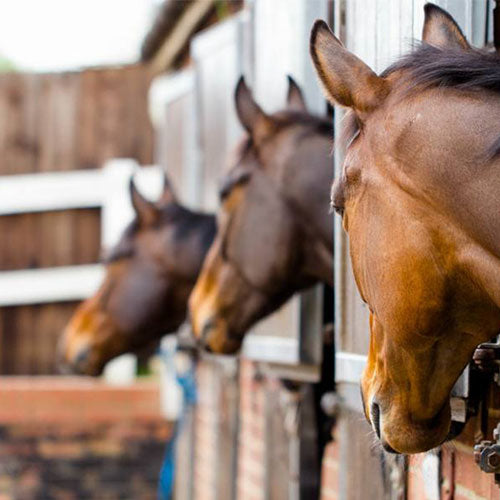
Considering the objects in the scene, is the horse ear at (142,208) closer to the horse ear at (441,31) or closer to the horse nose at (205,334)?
the horse nose at (205,334)

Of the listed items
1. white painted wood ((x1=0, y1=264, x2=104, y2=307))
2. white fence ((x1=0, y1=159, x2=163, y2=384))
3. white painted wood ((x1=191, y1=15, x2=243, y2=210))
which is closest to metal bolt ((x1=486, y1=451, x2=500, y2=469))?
white painted wood ((x1=191, y1=15, x2=243, y2=210))

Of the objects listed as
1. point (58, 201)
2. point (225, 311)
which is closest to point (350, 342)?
point (225, 311)

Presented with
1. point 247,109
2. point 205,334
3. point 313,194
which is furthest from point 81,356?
point 313,194

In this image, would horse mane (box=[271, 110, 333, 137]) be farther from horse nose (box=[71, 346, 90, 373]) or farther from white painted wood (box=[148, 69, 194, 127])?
white painted wood (box=[148, 69, 194, 127])

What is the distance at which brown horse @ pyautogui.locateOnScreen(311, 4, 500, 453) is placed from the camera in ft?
7.18

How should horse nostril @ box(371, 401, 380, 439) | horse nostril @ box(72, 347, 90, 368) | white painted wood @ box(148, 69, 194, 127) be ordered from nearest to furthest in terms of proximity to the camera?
horse nostril @ box(371, 401, 380, 439) < horse nostril @ box(72, 347, 90, 368) < white painted wood @ box(148, 69, 194, 127)

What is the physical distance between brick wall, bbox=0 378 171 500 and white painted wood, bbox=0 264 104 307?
1.79 meters

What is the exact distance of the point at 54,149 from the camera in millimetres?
11305

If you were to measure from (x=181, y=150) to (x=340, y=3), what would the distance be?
4.27 meters

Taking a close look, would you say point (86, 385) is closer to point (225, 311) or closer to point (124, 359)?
point (124, 359)

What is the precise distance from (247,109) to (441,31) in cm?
176

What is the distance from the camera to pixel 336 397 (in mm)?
4082

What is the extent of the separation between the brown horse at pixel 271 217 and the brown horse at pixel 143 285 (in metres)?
1.74

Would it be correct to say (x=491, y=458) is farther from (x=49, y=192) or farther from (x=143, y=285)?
(x=49, y=192)
